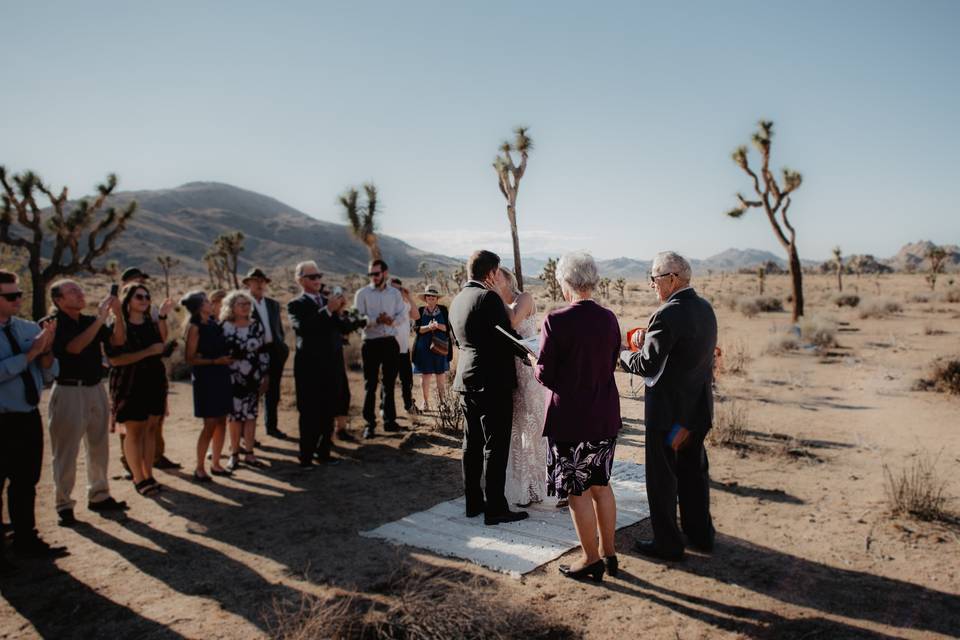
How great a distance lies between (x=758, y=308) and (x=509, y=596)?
79.9ft

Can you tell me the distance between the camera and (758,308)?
84.1ft

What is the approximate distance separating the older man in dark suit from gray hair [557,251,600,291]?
1.54 ft

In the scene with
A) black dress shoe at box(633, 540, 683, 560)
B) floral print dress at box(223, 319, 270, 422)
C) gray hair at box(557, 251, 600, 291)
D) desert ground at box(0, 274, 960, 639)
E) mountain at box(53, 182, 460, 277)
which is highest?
mountain at box(53, 182, 460, 277)

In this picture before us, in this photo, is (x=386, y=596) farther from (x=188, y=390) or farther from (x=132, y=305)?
(x=188, y=390)

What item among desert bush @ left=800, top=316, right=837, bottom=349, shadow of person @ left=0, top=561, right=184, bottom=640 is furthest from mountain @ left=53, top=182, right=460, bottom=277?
shadow of person @ left=0, top=561, right=184, bottom=640

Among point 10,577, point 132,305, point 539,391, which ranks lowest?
point 10,577

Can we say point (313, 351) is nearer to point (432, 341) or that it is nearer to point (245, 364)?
point (245, 364)

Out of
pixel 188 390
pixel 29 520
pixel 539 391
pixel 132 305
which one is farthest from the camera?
pixel 188 390

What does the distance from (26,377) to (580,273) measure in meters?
4.11

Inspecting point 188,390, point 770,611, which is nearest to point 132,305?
point 770,611

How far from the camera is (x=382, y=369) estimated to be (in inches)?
324

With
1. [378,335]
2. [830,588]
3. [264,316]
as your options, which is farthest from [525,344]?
[264,316]

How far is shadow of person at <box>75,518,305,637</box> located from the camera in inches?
161

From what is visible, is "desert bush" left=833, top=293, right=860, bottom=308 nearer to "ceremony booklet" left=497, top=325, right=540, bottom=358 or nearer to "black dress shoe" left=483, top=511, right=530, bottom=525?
"black dress shoe" left=483, top=511, right=530, bottom=525
